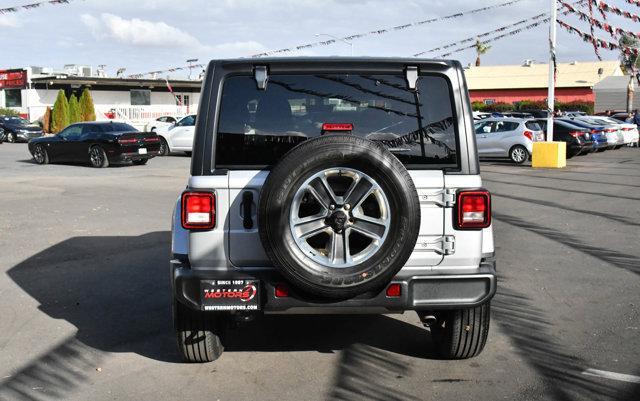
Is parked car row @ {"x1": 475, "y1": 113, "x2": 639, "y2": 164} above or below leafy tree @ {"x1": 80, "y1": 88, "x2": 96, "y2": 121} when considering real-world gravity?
below

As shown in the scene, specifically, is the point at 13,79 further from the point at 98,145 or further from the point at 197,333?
the point at 197,333

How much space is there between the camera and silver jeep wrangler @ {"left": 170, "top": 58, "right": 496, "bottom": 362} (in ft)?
13.9

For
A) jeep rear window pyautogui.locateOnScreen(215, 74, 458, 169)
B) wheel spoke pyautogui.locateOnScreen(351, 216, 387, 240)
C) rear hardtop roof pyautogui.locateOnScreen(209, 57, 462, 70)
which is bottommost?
wheel spoke pyautogui.locateOnScreen(351, 216, 387, 240)

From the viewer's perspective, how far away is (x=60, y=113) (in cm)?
4484

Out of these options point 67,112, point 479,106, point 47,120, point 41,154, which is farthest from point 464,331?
point 479,106

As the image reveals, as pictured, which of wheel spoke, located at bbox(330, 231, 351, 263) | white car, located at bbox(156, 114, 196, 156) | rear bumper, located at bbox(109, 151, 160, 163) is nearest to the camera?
wheel spoke, located at bbox(330, 231, 351, 263)

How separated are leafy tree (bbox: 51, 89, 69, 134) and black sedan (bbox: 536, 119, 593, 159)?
1136 inches

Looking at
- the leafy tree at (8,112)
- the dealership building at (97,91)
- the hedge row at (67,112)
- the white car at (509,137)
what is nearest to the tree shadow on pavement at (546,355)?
the white car at (509,137)

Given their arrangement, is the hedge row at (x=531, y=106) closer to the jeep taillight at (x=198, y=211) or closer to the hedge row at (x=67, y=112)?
the hedge row at (x=67, y=112)

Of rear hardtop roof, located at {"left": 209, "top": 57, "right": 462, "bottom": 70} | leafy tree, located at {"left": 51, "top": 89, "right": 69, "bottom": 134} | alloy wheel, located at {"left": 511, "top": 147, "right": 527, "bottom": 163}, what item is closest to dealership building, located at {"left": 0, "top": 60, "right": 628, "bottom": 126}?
leafy tree, located at {"left": 51, "top": 89, "right": 69, "bottom": 134}

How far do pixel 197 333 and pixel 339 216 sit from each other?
136 cm

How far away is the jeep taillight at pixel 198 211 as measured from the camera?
4.51 m

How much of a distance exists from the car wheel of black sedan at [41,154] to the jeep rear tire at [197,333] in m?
21.0

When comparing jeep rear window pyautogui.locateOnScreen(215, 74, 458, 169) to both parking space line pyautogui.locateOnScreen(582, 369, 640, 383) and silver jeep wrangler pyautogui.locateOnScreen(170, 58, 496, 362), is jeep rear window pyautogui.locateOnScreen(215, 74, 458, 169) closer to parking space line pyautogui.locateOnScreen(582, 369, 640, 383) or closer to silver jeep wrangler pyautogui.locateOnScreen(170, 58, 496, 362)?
silver jeep wrangler pyautogui.locateOnScreen(170, 58, 496, 362)
